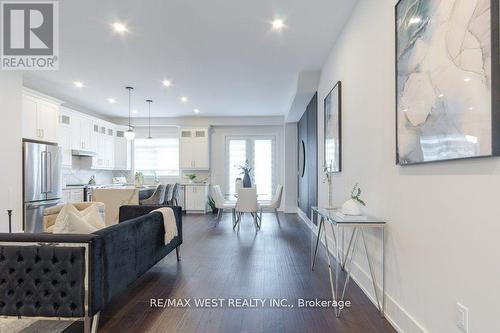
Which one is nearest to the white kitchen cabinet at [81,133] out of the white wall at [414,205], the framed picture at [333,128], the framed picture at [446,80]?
the framed picture at [333,128]

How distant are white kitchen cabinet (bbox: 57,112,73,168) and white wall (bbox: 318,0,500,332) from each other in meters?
5.65

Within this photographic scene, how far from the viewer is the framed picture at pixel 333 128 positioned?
3449mm

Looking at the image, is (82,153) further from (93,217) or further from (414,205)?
(414,205)

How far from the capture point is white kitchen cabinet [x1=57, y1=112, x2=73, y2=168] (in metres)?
5.90

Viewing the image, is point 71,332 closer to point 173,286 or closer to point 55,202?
point 173,286

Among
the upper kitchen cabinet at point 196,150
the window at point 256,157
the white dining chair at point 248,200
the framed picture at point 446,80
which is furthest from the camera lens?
the window at point 256,157

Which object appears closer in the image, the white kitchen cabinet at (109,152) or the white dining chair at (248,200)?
the white dining chair at (248,200)

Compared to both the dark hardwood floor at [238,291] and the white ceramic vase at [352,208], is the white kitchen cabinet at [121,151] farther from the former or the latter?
the white ceramic vase at [352,208]

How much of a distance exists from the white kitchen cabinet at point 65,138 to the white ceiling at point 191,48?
19.4 inches

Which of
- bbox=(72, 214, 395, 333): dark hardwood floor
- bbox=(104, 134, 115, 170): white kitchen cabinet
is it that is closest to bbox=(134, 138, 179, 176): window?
bbox=(104, 134, 115, 170): white kitchen cabinet

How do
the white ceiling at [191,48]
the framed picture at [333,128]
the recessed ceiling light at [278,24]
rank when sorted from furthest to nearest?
the framed picture at [333,128] → the recessed ceiling light at [278,24] → the white ceiling at [191,48]

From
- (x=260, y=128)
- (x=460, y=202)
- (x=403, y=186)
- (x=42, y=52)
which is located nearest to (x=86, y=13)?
(x=42, y=52)

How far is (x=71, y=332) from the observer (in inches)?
78.7

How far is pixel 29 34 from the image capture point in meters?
3.35
